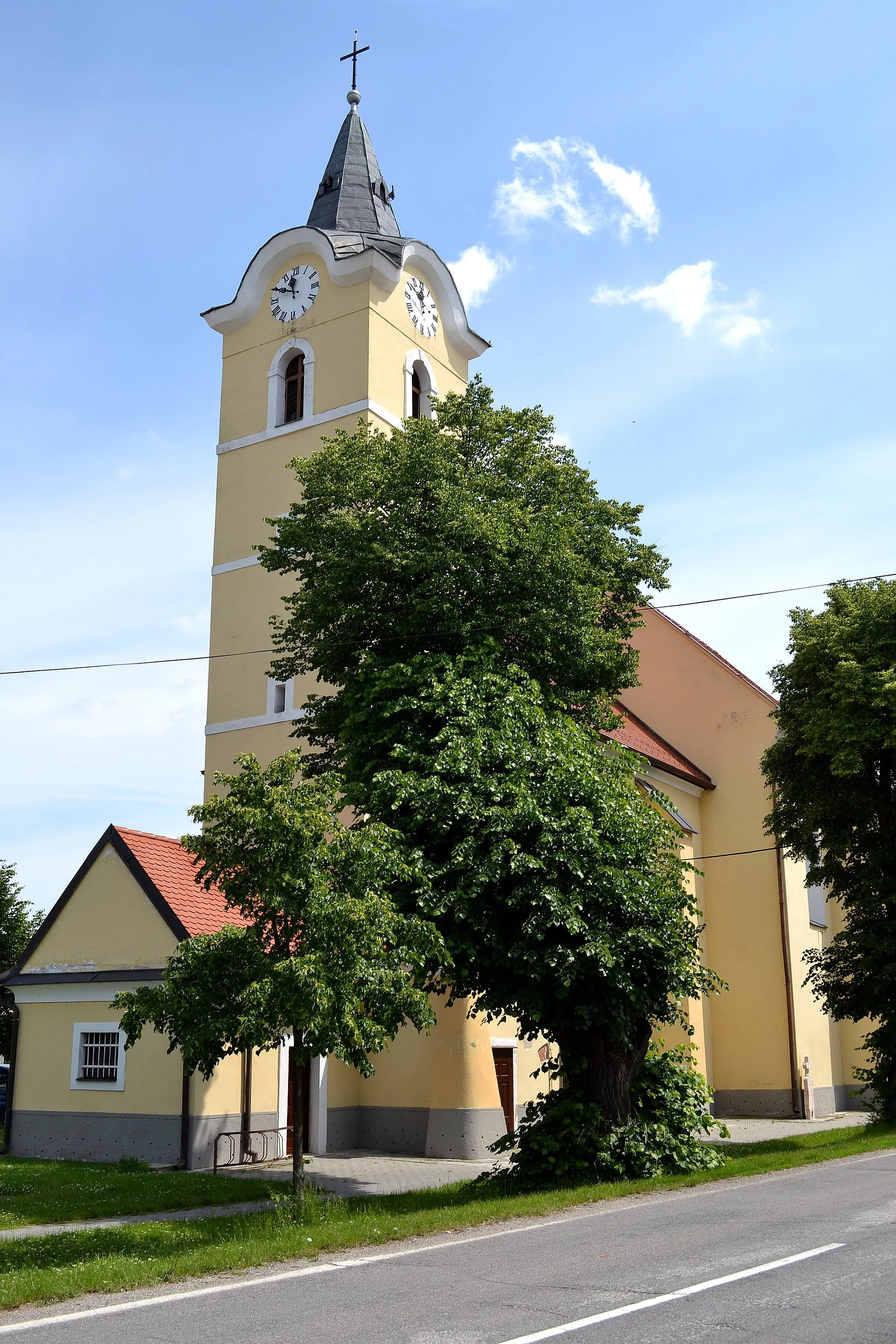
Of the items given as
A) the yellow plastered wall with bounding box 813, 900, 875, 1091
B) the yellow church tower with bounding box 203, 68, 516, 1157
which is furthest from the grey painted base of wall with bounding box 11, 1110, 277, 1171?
the yellow plastered wall with bounding box 813, 900, 875, 1091

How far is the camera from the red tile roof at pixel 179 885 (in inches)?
822

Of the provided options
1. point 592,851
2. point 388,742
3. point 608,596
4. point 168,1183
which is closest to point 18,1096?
point 168,1183

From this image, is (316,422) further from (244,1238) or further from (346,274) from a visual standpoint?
(244,1238)

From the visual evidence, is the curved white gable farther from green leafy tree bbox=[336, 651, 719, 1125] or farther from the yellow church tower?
green leafy tree bbox=[336, 651, 719, 1125]

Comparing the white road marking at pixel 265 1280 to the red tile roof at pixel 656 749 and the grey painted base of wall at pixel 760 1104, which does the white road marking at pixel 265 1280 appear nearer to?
the red tile roof at pixel 656 749

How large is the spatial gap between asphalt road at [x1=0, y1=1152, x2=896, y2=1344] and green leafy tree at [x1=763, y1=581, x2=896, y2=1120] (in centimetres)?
1006

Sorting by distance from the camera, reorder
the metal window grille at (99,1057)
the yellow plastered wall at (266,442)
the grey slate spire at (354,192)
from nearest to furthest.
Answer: the metal window grille at (99,1057)
the yellow plastered wall at (266,442)
the grey slate spire at (354,192)

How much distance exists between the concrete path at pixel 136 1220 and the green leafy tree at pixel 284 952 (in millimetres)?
2063

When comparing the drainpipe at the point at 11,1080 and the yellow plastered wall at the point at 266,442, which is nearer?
the drainpipe at the point at 11,1080

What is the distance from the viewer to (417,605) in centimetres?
1802

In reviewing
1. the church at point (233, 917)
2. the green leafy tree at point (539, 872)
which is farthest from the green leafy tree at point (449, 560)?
the church at point (233, 917)

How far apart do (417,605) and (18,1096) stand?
39.5ft

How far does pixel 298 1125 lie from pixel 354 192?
2776cm

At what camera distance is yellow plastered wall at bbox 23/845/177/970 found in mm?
20734
